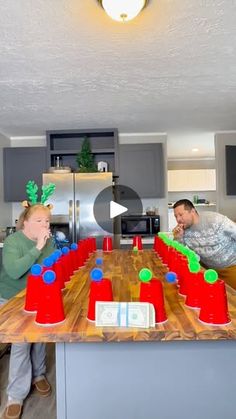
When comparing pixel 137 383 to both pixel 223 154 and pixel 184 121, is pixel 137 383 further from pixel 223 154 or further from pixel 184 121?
pixel 223 154

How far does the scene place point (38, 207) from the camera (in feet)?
6.61

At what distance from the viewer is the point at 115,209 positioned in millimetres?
4012

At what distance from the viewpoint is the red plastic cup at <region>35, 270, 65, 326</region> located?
104 centimetres

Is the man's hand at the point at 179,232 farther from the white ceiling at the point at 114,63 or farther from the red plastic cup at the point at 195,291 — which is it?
the red plastic cup at the point at 195,291

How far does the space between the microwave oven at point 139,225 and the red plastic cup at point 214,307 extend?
299cm

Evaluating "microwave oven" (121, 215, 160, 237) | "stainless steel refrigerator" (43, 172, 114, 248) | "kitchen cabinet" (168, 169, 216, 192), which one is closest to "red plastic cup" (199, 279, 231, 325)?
"stainless steel refrigerator" (43, 172, 114, 248)

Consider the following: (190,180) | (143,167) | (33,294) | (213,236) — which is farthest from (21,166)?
(190,180)

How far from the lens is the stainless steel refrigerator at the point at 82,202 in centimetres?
377

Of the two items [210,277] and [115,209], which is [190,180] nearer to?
[115,209]

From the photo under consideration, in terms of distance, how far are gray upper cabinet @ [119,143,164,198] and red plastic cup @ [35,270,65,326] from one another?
3.20 m

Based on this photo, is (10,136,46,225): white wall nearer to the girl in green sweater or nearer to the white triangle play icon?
the white triangle play icon

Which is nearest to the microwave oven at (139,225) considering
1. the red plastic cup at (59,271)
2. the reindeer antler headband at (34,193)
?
the reindeer antler headband at (34,193)
